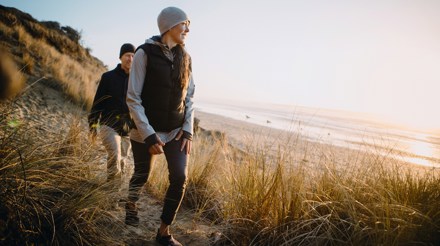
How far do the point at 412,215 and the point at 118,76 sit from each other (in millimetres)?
3397

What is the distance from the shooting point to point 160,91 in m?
2.30

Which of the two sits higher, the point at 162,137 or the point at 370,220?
the point at 162,137

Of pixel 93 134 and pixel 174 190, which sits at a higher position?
pixel 93 134

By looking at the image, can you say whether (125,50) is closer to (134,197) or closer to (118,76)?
(118,76)

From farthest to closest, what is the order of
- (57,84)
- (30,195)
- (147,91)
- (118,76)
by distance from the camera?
(57,84) → (118,76) → (147,91) → (30,195)

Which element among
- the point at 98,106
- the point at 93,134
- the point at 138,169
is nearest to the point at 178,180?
the point at 138,169

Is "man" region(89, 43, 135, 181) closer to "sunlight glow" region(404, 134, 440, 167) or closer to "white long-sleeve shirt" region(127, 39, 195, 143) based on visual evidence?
"white long-sleeve shirt" region(127, 39, 195, 143)

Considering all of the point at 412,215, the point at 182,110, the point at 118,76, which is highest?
the point at 118,76

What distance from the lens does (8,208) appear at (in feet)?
5.23

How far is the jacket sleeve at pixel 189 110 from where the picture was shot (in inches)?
97.9

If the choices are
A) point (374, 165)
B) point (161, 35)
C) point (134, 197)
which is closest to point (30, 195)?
point (134, 197)

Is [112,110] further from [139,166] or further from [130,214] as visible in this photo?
[130,214]

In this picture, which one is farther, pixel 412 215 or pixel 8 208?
pixel 412 215

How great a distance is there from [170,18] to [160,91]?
2.20ft
